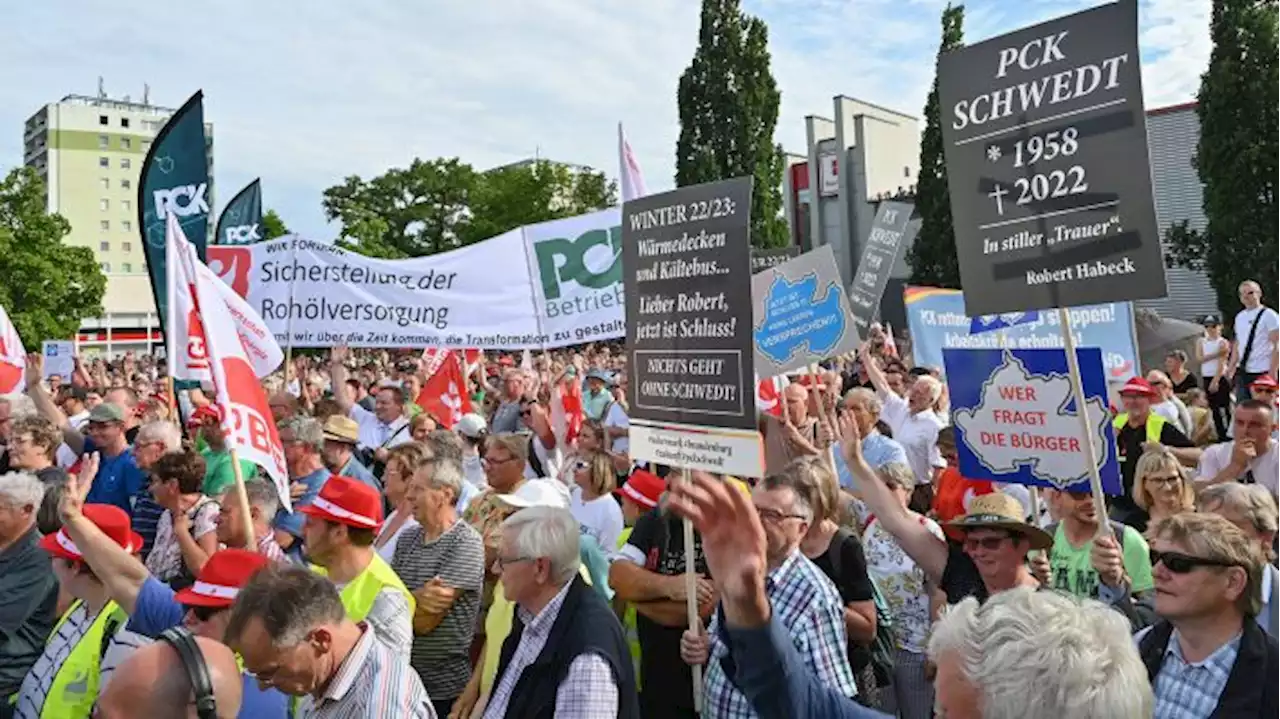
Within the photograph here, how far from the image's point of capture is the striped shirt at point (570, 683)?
3.42m

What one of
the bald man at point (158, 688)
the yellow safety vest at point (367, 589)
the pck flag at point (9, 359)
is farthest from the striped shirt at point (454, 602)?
the pck flag at point (9, 359)

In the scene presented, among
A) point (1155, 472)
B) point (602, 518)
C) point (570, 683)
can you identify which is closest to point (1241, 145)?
point (1155, 472)

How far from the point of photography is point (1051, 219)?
4012 millimetres

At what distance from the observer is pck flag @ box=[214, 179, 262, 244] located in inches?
540

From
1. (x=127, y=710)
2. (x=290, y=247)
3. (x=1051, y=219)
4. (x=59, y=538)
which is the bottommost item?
(x=127, y=710)

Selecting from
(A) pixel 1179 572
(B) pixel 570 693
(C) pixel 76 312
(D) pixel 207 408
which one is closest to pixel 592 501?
(B) pixel 570 693

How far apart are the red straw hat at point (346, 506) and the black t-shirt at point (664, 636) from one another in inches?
46.3

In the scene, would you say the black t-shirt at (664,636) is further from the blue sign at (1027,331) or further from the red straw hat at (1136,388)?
the red straw hat at (1136,388)

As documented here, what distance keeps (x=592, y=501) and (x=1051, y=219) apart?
3175mm

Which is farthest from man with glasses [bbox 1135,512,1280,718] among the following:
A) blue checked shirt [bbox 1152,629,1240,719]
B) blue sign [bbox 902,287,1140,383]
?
blue sign [bbox 902,287,1140,383]

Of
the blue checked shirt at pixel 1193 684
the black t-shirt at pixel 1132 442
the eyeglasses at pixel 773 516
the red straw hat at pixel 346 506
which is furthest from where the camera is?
the black t-shirt at pixel 1132 442

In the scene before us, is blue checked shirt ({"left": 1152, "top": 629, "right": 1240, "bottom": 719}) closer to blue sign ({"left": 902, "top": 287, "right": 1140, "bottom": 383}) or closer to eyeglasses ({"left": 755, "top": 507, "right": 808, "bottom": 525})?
eyeglasses ({"left": 755, "top": 507, "right": 808, "bottom": 525})

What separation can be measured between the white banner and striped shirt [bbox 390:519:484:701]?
4217 mm

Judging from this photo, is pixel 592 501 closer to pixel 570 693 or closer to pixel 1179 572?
pixel 570 693
